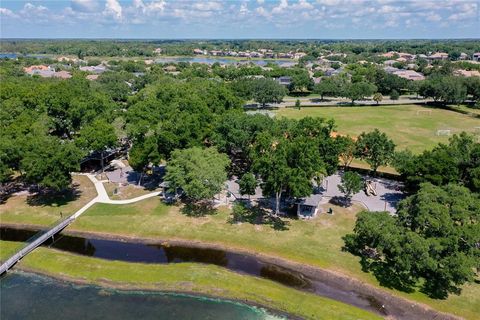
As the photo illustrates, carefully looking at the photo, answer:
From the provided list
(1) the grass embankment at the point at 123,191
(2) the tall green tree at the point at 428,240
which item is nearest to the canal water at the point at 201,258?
(2) the tall green tree at the point at 428,240

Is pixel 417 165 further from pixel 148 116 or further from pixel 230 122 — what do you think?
pixel 148 116

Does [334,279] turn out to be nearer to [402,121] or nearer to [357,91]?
[402,121]

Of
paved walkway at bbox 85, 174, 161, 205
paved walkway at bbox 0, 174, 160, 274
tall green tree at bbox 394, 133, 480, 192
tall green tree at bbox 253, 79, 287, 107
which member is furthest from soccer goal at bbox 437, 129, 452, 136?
paved walkway at bbox 0, 174, 160, 274

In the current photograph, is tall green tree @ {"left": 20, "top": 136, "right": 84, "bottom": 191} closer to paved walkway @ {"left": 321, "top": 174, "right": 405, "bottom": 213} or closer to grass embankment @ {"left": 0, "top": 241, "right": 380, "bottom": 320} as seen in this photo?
grass embankment @ {"left": 0, "top": 241, "right": 380, "bottom": 320}

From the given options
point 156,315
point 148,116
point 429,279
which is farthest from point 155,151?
point 429,279

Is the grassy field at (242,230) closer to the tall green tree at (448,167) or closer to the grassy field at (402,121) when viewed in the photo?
the tall green tree at (448,167)

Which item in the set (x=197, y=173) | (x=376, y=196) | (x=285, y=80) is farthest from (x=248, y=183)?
(x=285, y=80)

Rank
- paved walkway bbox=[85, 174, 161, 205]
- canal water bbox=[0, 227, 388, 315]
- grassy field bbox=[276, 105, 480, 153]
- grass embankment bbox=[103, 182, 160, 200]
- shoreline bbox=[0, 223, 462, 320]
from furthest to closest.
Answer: grassy field bbox=[276, 105, 480, 153]
grass embankment bbox=[103, 182, 160, 200]
paved walkway bbox=[85, 174, 161, 205]
canal water bbox=[0, 227, 388, 315]
shoreline bbox=[0, 223, 462, 320]
